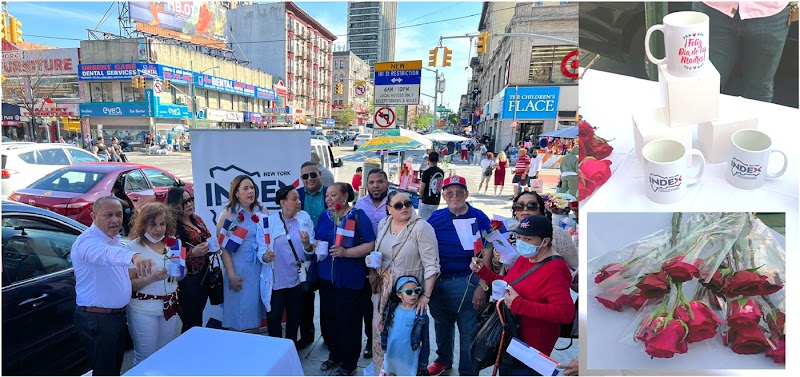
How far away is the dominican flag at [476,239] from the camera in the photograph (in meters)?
2.65

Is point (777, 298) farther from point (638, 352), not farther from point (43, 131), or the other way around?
point (43, 131)

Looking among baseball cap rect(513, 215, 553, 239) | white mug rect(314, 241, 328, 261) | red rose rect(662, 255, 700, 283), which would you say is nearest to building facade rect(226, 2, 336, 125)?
white mug rect(314, 241, 328, 261)

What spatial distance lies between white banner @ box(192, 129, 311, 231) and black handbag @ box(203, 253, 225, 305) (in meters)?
0.93

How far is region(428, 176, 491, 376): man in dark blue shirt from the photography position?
273 cm

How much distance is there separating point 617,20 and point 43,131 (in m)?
44.2

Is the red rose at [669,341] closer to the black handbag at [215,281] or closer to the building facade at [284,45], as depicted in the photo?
the black handbag at [215,281]

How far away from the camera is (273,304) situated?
3.06m

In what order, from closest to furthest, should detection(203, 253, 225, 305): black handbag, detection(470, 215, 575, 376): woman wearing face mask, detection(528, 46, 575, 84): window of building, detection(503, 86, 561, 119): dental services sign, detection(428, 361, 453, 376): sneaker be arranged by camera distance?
detection(470, 215, 575, 376): woman wearing face mask
detection(203, 253, 225, 305): black handbag
detection(428, 361, 453, 376): sneaker
detection(528, 46, 575, 84): window of building
detection(503, 86, 561, 119): dental services sign

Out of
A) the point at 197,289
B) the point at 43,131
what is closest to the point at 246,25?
the point at 43,131

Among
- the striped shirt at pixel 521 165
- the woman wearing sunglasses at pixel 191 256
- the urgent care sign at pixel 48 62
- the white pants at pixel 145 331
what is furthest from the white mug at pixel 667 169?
the urgent care sign at pixel 48 62

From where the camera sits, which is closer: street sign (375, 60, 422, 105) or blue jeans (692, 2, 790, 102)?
blue jeans (692, 2, 790, 102)

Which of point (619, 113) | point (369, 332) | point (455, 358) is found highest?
point (619, 113)

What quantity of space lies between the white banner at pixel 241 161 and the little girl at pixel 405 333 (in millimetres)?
2053

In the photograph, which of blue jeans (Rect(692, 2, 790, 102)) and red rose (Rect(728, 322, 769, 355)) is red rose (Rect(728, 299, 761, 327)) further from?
blue jeans (Rect(692, 2, 790, 102))
